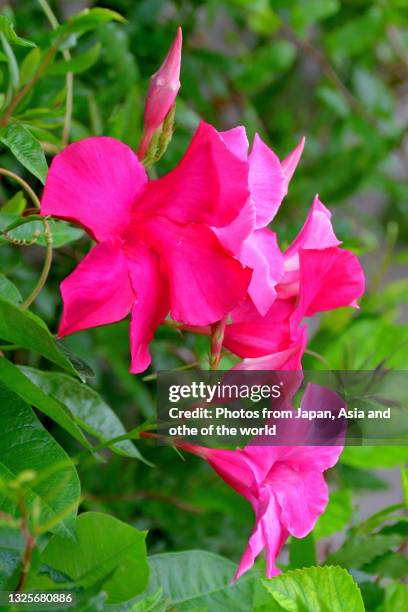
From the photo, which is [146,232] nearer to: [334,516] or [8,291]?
[8,291]

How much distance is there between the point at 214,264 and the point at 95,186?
61 mm

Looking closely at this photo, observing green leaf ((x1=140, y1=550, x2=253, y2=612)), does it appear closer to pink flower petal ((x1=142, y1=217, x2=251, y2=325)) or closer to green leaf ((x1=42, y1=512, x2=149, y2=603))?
green leaf ((x1=42, y1=512, x2=149, y2=603))

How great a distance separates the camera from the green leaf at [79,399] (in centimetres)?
49

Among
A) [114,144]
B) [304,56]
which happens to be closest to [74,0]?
[304,56]

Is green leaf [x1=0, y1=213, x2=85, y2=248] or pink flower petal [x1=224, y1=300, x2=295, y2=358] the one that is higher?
green leaf [x1=0, y1=213, x2=85, y2=248]

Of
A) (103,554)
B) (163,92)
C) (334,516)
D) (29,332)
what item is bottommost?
(334,516)

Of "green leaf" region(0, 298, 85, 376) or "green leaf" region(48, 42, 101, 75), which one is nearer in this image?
"green leaf" region(0, 298, 85, 376)

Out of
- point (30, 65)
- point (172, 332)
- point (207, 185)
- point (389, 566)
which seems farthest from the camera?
point (172, 332)

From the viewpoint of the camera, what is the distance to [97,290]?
0.37 m

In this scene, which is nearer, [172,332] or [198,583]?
[198,583]

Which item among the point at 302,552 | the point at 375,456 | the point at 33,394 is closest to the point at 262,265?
the point at 33,394

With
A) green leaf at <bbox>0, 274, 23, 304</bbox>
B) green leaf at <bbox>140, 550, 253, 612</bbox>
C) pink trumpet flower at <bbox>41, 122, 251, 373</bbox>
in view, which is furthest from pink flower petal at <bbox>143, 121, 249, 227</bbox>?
green leaf at <bbox>140, 550, 253, 612</bbox>

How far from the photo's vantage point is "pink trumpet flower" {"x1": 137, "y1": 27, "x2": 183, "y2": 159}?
Result: 417mm

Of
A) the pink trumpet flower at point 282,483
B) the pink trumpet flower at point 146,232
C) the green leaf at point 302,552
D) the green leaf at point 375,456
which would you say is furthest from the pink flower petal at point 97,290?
the green leaf at point 375,456
